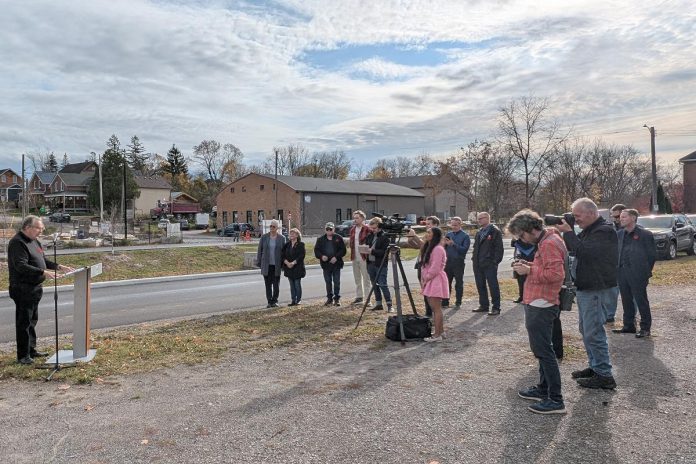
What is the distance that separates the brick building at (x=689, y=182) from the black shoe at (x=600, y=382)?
65082 mm

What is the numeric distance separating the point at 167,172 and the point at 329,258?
107m

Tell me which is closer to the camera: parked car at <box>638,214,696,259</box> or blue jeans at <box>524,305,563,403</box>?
blue jeans at <box>524,305,563,403</box>

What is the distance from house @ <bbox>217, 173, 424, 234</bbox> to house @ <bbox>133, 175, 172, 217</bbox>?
2228 cm

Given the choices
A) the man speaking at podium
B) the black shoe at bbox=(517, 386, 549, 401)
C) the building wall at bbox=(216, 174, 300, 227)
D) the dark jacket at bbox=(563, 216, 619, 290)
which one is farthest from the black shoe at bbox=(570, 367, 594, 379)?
the building wall at bbox=(216, 174, 300, 227)

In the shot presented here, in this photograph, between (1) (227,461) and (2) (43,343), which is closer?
(1) (227,461)

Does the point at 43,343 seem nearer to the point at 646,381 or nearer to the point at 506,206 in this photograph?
the point at 646,381

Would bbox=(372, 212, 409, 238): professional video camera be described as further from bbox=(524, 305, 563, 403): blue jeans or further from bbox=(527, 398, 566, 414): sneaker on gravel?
bbox=(527, 398, 566, 414): sneaker on gravel

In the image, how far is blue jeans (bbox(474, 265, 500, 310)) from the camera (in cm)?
973

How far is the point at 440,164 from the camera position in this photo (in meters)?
67.5

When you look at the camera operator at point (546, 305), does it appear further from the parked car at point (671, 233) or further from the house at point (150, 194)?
the house at point (150, 194)

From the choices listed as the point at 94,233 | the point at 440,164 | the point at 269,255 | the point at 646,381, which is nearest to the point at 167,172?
the point at 440,164

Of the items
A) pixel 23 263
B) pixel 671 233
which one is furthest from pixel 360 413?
pixel 671 233

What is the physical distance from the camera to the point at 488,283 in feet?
32.1

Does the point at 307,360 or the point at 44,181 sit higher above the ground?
the point at 44,181
